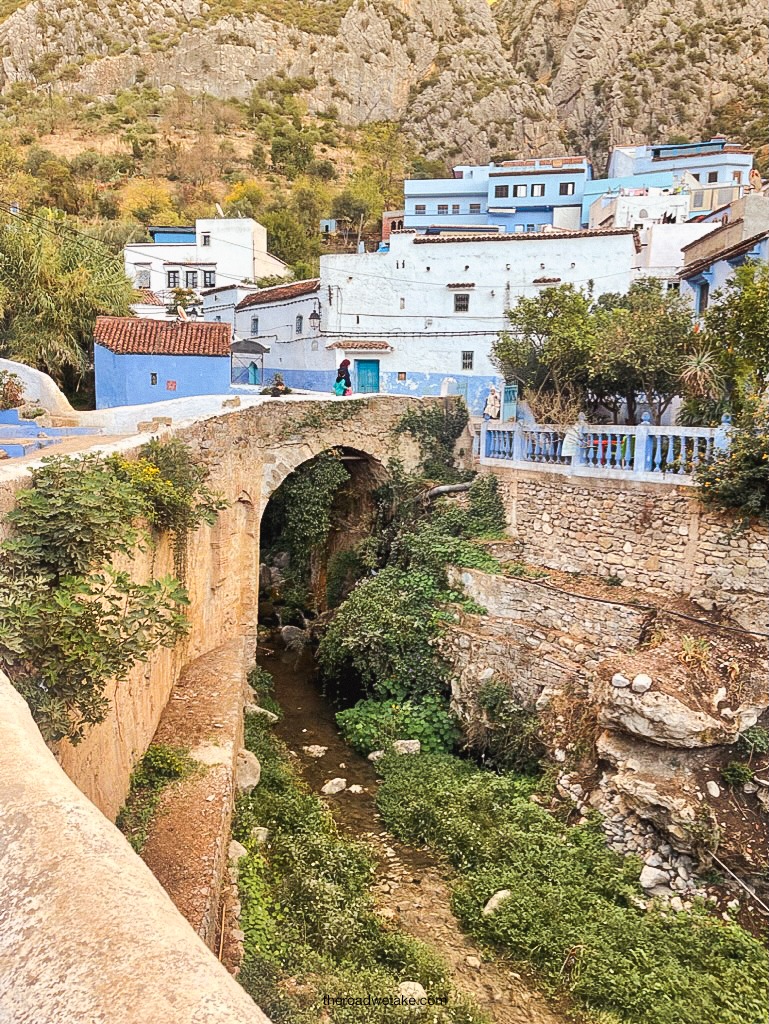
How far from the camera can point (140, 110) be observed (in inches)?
2060

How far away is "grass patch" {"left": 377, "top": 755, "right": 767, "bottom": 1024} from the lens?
6070 mm

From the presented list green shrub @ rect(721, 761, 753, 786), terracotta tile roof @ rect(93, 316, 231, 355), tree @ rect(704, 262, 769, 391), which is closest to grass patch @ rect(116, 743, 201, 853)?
green shrub @ rect(721, 761, 753, 786)

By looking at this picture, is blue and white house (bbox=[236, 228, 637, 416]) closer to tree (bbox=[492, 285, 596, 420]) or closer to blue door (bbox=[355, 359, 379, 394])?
blue door (bbox=[355, 359, 379, 394])

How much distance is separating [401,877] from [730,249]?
12.4 meters

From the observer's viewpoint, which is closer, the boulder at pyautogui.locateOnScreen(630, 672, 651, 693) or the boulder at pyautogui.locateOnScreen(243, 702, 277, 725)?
the boulder at pyautogui.locateOnScreen(630, 672, 651, 693)

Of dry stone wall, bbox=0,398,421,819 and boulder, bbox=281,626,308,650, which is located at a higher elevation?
dry stone wall, bbox=0,398,421,819

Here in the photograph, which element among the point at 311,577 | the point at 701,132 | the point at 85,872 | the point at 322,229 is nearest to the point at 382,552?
the point at 311,577

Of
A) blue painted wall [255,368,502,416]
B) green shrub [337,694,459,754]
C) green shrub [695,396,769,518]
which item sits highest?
blue painted wall [255,368,502,416]

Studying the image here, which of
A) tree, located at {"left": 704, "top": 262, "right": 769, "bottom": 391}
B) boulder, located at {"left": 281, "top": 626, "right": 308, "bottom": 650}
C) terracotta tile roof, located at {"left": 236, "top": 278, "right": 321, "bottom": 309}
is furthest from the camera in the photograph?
terracotta tile roof, located at {"left": 236, "top": 278, "right": 321, "bottom": 309}

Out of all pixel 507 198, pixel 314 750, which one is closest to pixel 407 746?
pixel 314 750

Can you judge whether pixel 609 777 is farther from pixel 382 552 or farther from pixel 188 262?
pixel 188 262

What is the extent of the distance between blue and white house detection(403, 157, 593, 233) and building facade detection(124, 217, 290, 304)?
7981mm

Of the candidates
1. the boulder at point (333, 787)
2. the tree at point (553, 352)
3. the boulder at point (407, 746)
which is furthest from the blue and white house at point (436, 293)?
the boulder at point (333, 787)

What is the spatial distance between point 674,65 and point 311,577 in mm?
54404
